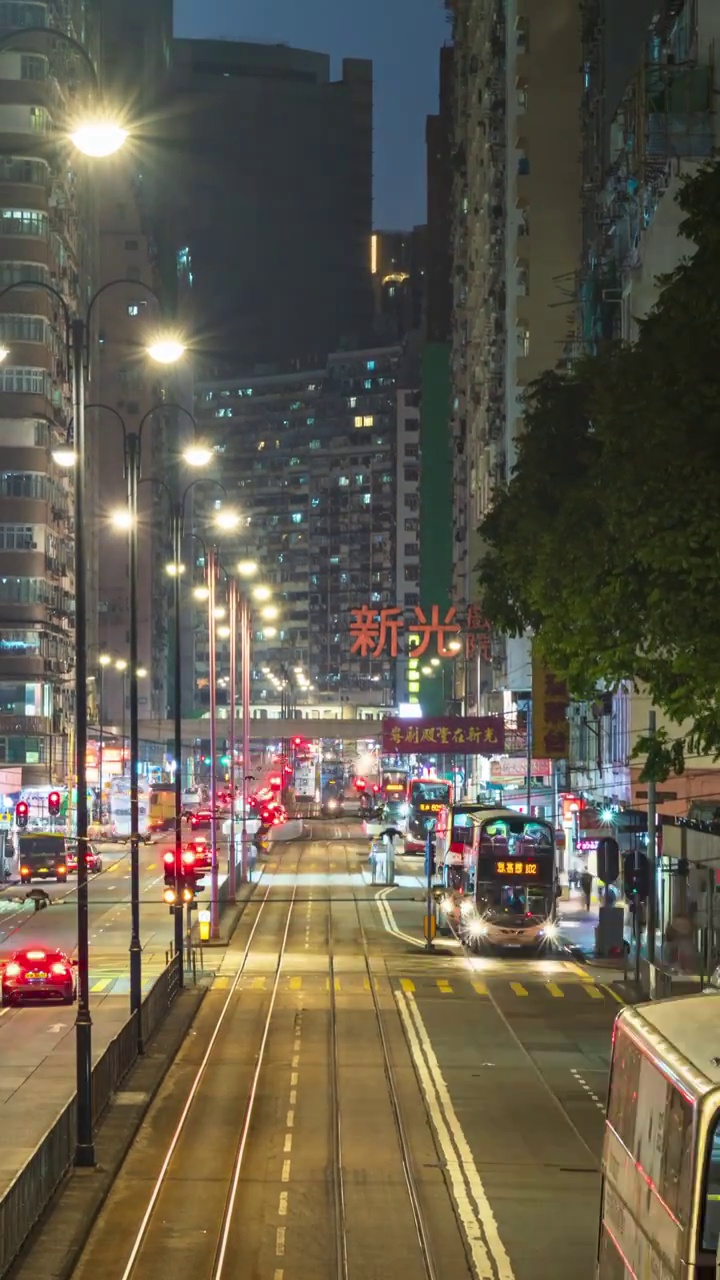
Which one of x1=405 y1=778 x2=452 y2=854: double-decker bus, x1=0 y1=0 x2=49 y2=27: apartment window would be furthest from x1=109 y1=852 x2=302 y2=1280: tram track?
x1=0 y1=0 x2=49 y2=27: apartment window

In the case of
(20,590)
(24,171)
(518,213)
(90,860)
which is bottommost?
(90,860)

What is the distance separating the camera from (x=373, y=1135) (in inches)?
1169

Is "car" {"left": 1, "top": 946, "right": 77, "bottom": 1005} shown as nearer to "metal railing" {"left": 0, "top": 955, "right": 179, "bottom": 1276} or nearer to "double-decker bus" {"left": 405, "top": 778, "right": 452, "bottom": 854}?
"metal railing" {"left": 0, "top": 955, "right": 179, "bottom": 1276}

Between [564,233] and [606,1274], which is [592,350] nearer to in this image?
[564,233]

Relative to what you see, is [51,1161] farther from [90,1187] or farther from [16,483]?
[16,483]

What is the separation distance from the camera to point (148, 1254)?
21.8 metres

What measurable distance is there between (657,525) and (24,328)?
85.2 metres

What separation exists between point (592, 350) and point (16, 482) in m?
47.4

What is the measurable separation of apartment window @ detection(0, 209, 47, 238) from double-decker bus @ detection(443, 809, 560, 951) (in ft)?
193

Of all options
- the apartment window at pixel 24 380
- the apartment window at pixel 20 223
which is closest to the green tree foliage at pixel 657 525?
the apartment window at pixel 24 380

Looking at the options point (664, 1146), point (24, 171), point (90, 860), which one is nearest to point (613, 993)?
point (664, 1146)

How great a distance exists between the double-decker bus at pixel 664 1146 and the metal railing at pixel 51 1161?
6.28 m

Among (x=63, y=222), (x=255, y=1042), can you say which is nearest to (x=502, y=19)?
(x=63, y=222)

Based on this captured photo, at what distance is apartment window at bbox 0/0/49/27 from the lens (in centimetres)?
10356
